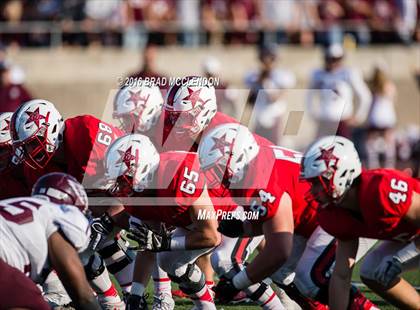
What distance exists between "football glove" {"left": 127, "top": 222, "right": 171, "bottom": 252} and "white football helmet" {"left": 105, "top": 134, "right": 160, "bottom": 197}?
254 millimetres

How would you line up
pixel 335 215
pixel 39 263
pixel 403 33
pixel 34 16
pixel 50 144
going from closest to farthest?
1. pixel 39 263
2. pixel 335 215
3. pixel 50 144
4. pixel 34 16
5. pixel 403 33

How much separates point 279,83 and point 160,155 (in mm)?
7213

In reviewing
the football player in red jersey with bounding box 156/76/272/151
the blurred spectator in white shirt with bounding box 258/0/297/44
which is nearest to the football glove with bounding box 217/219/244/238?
the football player in red jersey with bounding box 156/76/272/151

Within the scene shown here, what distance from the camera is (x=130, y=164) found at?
6797 mm

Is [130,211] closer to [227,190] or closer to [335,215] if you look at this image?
[227,190]

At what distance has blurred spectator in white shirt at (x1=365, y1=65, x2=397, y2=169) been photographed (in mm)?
15797

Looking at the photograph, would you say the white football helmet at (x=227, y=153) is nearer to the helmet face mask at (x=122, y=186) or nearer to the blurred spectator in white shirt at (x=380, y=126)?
the helmet face mask at (x=122, y=186)

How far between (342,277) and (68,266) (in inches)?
68.3

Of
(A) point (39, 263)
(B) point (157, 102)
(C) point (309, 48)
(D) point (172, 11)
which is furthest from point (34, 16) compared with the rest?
(A) point (39, 263)

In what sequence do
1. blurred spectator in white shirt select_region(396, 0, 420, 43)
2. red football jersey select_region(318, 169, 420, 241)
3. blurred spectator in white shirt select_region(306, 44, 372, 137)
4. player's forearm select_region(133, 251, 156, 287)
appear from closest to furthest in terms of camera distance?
red football jersey select_region(318, 169, 420, 241), player's forearm select_region(133, 251, 156, 287), blurred spectator in white shirt select_region(306, 44, 372, 137), blurred spectator in white shirt select_region(396, 0, 420, 43)

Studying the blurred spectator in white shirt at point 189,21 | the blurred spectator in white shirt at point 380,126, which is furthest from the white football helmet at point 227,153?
the blurred spectator in white shirt at point 189,21

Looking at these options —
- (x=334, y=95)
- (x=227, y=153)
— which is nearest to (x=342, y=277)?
(x=227, y=153)

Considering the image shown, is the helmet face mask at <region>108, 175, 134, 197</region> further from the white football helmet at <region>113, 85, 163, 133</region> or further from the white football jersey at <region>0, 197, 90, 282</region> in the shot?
the white football helmet at <region>113, 85, 163, 133</region>

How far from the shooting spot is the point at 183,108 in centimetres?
798
